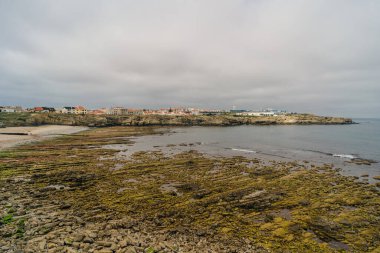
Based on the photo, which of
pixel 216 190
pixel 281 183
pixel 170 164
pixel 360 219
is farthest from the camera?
pixel 170 164

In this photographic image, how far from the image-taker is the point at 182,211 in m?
14.7

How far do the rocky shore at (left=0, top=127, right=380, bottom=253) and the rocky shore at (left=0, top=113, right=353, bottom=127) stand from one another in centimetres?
9636

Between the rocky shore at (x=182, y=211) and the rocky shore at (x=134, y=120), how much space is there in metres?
96.4

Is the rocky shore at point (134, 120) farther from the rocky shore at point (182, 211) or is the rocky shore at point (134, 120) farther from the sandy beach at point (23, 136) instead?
the rocky shore at point (182, 211)

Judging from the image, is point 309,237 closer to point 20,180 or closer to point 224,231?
point 224,231

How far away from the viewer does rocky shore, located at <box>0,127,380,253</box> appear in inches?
422

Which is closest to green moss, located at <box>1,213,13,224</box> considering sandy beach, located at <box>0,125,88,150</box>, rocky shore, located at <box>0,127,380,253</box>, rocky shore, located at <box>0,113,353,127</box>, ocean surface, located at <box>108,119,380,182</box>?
rocky shore, located at <box>0,127,380,253</box>

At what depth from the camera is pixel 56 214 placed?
13.2 meters

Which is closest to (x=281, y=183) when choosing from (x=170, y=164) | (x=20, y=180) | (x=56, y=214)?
(x=170, y=164)

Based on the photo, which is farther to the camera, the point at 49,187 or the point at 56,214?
the point at 49,187

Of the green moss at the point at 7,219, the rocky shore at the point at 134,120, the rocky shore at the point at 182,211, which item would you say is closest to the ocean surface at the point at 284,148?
the rocky shore at the point at 182,211

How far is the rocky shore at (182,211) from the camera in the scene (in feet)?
35.1

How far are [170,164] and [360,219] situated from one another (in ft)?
70.8

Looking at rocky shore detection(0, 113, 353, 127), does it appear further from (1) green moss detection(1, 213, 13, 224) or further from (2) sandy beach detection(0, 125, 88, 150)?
(1) green moss detection(1, 213, 13, 224)
